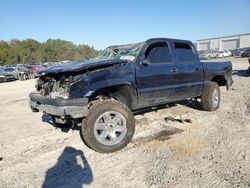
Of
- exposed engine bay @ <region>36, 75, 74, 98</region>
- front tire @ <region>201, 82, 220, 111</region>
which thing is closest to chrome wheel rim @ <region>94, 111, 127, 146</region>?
exposed engine bay @ <region>36, 75, 74, 98</region>

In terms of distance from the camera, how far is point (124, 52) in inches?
249

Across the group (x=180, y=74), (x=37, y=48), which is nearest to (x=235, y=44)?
(x=37, y=48)

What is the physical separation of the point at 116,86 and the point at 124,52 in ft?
3.71

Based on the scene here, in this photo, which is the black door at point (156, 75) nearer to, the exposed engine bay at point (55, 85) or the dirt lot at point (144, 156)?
the dirt lot at point (144, 156)

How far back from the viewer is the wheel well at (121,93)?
5.52 metres

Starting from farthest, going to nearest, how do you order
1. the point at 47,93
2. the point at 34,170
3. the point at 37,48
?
the point at 37,48 < the point at 47,93 < the point at 34,170

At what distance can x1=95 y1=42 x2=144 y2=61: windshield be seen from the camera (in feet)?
19.5

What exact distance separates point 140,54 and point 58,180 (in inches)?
115

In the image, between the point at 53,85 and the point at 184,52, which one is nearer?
the point at 53,85

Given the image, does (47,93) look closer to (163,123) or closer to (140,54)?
(140,54)

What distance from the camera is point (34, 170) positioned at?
451 centimetres

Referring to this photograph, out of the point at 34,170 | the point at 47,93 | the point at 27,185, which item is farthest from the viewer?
the point at 47,93

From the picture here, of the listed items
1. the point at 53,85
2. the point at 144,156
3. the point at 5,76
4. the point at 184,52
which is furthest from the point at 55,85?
the point at 5,76

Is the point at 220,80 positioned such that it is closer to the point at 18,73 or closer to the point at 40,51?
the point at 18,73
